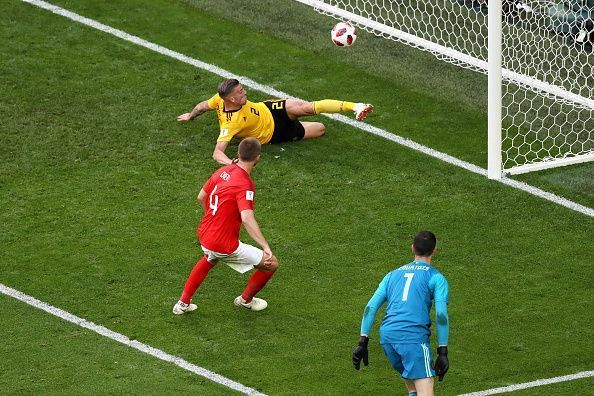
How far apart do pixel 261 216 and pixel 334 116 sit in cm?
254

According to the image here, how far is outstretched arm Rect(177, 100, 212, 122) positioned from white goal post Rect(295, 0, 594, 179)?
1.91 metres

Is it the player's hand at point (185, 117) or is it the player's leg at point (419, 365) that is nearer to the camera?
the player's leg at point (419, 365)

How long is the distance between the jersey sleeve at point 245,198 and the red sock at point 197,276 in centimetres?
69

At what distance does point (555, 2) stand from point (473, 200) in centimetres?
256

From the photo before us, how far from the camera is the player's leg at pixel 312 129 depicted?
1463cm

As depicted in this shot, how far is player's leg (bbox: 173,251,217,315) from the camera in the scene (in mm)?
11289

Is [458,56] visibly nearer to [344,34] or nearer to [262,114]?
[344,34]

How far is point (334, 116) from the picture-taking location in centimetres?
1534

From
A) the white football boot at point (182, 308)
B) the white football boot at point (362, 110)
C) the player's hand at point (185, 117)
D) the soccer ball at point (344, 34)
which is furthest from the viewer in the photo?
the player's hand at point (185, 117)

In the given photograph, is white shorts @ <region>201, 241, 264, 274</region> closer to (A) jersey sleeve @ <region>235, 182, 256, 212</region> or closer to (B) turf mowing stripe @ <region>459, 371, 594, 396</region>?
(A) jersey sleeve @ <region>235, 182, 256, 212</region>

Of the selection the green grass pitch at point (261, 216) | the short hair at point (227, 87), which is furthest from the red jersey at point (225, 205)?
the short hair at point (227, 87)

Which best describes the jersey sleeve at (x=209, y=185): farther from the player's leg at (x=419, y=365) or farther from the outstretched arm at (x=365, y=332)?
the player's leg at (x=419, y=365)

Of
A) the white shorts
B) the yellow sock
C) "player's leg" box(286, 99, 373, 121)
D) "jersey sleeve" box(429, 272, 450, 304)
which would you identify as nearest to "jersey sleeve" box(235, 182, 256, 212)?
the white shorts

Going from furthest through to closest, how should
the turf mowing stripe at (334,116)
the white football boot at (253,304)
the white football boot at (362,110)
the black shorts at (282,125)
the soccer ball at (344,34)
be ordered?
the soccer ball at (344,34), the black shorts at (282,125), the white football boot at (362,110), the turf mowing stripe at (334,116), the white football boot at (253,304)
